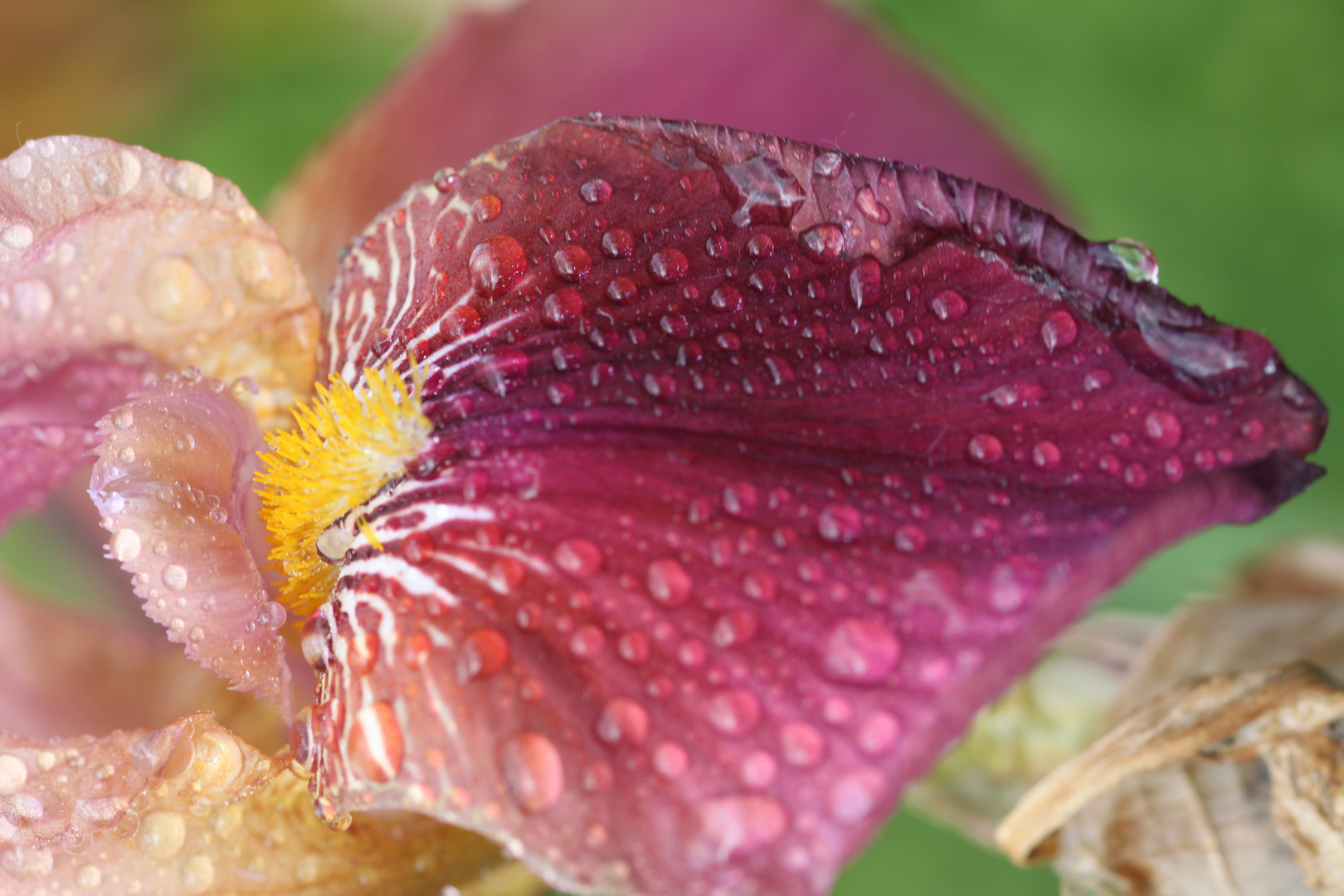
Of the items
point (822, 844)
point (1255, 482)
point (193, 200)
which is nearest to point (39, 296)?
point (193, 200)

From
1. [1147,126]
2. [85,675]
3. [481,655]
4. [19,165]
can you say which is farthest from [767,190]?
[1147,126]

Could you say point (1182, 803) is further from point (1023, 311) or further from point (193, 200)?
A: point (193, 200)

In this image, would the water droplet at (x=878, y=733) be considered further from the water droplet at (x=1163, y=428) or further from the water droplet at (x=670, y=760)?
the water droplet at (x=1163, y=428)

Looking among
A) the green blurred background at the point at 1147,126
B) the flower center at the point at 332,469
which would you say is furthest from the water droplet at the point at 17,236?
the green blurred background at the point at 1147,126

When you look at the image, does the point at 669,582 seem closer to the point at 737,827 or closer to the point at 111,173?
the point at 737,827

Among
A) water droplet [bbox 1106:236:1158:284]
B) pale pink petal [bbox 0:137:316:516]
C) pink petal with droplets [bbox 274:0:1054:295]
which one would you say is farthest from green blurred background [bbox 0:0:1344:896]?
water droplet [bbox 1106:236:1158:284]
